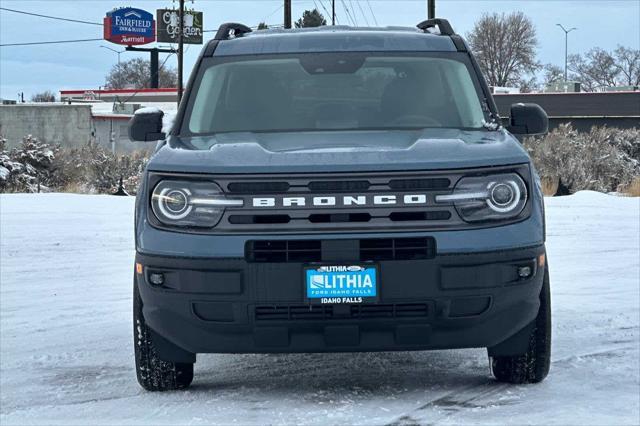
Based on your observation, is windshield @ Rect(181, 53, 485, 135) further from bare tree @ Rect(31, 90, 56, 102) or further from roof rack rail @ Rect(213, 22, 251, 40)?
bare tree @ Rect(31, 90, 56, 102)

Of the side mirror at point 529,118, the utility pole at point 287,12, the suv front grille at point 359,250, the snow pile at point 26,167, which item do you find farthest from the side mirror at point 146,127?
the utility pole at point 287,12

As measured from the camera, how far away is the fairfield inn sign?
9781cm

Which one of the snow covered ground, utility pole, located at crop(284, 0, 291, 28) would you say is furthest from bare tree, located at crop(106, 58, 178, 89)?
the snow covered ground

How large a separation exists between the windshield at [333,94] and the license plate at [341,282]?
126 cm

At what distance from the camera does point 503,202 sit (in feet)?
15.4

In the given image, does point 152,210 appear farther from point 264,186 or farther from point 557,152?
point 557,152

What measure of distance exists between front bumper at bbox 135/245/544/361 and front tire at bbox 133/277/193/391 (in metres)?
0.28

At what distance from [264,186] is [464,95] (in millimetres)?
1777

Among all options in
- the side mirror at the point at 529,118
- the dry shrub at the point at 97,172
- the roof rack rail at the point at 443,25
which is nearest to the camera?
the side mirror at the point at 529,118

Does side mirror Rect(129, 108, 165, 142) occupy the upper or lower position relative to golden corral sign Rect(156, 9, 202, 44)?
lower

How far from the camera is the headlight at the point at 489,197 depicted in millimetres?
4609

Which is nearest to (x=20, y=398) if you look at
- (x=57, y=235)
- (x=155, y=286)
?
(x=155, y=286)

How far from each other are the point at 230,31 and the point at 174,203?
2.18 metres

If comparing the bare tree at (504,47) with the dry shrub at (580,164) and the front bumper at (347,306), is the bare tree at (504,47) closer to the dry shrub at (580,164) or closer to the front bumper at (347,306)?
the dry shrub at (580,164)
